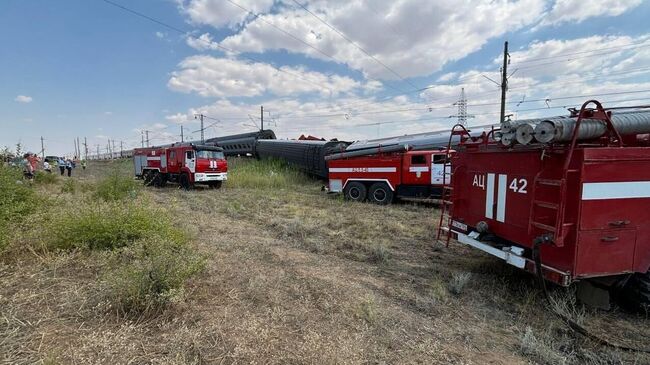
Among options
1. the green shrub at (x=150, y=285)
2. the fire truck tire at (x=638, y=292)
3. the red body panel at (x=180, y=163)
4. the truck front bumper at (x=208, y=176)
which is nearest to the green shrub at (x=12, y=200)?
the green shrub at (x=150, y=285)

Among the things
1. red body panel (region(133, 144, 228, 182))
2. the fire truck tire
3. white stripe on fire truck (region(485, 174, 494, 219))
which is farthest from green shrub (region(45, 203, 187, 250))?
red body panel (region(133, 144, 228, 182))

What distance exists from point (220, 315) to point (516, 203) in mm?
3664

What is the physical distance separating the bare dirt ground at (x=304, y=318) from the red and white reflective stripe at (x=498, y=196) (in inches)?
36.7

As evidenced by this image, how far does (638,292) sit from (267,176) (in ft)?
63.9

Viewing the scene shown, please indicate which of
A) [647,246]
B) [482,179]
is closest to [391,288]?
[482,179]

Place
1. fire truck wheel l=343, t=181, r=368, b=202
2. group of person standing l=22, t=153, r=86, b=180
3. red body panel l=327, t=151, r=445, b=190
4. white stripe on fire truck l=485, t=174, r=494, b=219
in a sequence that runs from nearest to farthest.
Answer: white stripe on fire truck l=485, t=174, r=494, b=219, group of person standing l=22, t=153, r=86, b=180, red body panel l=327, t=151, r=445, b=190, fire truck wheel l=343, t=181, r=368, b=202

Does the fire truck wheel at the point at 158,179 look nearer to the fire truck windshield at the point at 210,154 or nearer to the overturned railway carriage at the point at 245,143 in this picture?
the fire truck windshield at the point at 210,154

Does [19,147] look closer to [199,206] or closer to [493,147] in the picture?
[199,206]

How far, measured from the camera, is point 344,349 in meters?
2.81

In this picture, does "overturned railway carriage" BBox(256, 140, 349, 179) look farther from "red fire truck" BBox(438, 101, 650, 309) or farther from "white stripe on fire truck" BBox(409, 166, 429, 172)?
"red fire truck" BBox(438, 101, 650, 309)

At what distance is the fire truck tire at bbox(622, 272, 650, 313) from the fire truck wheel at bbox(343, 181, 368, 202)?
10.5 metres

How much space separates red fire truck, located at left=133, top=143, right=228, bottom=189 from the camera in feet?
58.9

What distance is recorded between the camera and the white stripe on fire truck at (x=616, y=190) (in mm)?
3404

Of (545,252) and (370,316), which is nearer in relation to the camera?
(370,316)
